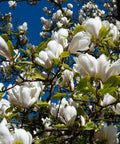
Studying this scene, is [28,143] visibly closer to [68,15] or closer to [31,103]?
[31,103]

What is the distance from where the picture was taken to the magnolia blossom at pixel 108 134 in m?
0.99

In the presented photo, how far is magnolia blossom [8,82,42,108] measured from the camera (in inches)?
39.0

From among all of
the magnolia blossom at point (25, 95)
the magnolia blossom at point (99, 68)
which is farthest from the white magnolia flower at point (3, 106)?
the magnolia blossom at point (99, 68)

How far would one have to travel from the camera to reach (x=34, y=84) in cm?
108

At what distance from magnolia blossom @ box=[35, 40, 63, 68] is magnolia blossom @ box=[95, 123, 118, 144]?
431 millimetres

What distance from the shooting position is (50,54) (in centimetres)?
92

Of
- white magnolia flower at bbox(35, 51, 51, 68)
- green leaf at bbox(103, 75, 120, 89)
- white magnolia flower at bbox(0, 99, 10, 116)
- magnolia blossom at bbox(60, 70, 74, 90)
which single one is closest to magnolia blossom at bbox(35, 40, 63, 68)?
white magnolia flower at bbox(35, 51, 51, 68)

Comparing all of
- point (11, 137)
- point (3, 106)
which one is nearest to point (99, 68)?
point (11, 137)

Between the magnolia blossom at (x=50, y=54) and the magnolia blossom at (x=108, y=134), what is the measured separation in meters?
0.43

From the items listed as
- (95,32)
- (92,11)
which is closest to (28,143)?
(95,32)

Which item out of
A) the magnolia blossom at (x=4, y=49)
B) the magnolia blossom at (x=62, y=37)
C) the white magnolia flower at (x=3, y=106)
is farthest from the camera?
the white magnolia flower at (x=3, y=106)

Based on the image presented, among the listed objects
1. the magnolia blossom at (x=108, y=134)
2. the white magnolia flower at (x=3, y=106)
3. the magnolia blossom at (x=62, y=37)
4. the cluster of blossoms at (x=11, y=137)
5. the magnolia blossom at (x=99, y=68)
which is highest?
the magnolia blossom at (x=62, y=37)

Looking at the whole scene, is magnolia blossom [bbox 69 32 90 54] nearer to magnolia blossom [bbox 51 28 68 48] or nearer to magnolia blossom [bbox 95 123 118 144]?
magnolia blossom [bbox 51 28 68 48]

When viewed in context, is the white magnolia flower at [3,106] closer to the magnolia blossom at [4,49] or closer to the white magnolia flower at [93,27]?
the magnolia blossom at [4,49]
